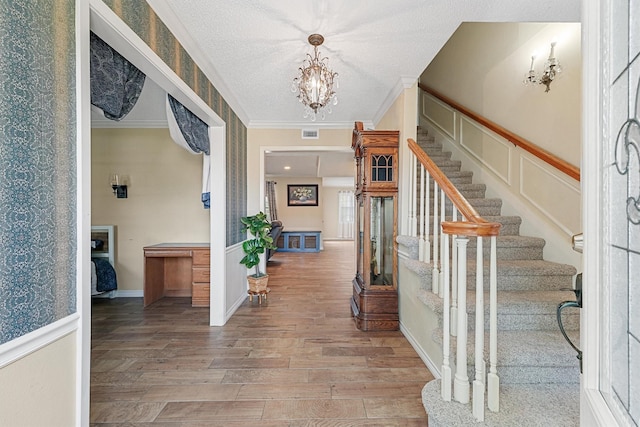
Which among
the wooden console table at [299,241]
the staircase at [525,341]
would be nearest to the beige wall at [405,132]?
the staircase at [525,341]

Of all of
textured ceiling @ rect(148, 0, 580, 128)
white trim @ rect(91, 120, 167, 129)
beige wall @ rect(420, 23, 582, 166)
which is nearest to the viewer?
textured ceiling @ rect(148, 0, 580, 128)

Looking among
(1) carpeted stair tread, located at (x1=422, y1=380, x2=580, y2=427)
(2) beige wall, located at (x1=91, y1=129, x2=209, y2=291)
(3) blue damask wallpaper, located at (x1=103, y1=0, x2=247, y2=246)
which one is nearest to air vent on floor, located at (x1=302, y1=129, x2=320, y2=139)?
(3) blue damask wallpaper, located at (x1=103, y1=0, x2=247, y2=246)

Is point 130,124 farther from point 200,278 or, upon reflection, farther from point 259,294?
point 259,294

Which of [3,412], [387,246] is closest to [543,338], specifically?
[387,246]

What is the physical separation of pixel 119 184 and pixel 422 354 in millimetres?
4357

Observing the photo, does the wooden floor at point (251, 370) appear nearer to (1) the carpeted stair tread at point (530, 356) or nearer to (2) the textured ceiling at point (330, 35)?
(1) the carpeted stair tread at point (530, 356)

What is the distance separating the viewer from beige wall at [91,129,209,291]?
4.12 m

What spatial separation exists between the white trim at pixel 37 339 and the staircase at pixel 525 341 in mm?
1652

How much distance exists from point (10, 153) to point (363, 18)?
2.04 meters

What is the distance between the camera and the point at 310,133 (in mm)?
4328

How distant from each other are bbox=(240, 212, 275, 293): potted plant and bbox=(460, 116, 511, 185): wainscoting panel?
285 centimetres

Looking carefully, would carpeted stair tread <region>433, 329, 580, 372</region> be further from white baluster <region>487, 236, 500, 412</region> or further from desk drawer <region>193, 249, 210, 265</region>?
desk drawer <region>193, 249, 210, 265</region>

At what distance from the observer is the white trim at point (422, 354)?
2.06 m

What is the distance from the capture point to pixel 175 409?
5.88 feet
